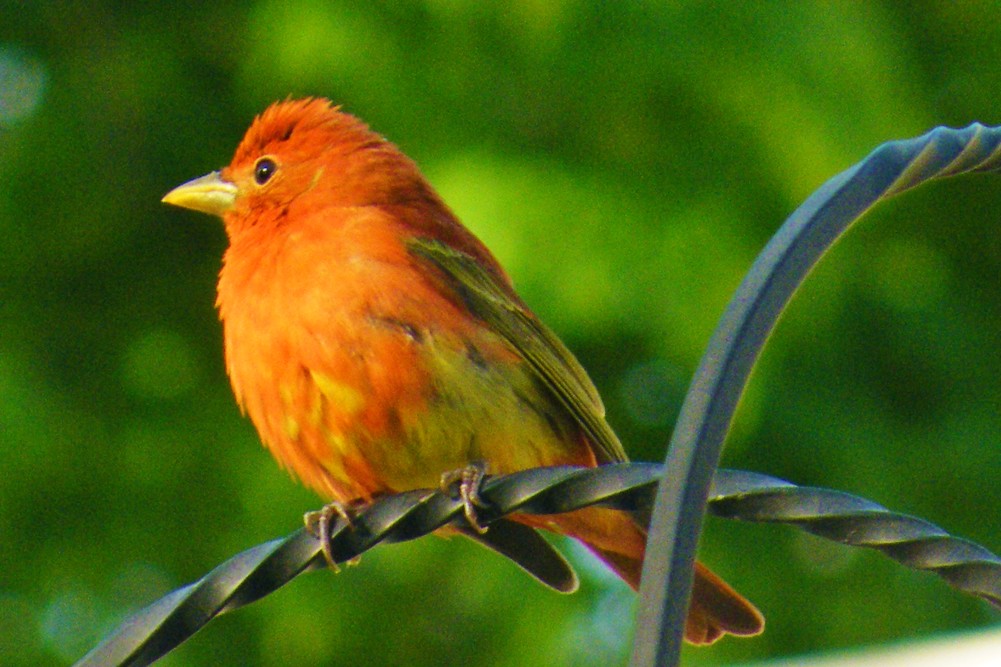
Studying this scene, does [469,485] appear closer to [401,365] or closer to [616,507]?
[401,365]

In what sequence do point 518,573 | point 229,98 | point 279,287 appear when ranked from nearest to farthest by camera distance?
point 279,287 < point 518,573 < point 229,98

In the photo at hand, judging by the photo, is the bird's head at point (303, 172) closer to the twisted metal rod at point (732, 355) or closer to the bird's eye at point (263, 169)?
the bird's eye at point (263, 169)

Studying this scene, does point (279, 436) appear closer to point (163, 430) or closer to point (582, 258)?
point (582, 258)

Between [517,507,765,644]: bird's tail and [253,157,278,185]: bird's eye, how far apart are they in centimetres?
134

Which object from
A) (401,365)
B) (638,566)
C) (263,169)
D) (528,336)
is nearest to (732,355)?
(401,365)

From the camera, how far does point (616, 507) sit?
221 centimetres

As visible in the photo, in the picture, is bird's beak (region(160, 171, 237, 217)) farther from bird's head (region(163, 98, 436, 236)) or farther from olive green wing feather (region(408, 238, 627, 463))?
Result: olive green wing feather (region(408, 238, 627, 463))

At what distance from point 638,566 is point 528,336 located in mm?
744

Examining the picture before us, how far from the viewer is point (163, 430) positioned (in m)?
6.12

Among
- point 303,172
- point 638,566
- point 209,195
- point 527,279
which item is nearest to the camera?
point 638,566

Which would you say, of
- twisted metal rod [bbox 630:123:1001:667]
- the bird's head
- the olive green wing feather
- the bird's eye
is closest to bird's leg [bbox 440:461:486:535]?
the olive green wing feather

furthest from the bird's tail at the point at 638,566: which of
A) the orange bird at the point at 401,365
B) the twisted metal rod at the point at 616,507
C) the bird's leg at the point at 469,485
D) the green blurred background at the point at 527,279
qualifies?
the twisted metal rod at the point at 616,507

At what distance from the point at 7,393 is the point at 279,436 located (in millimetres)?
2656

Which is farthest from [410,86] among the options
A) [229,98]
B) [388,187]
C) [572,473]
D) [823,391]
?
[572,473]
